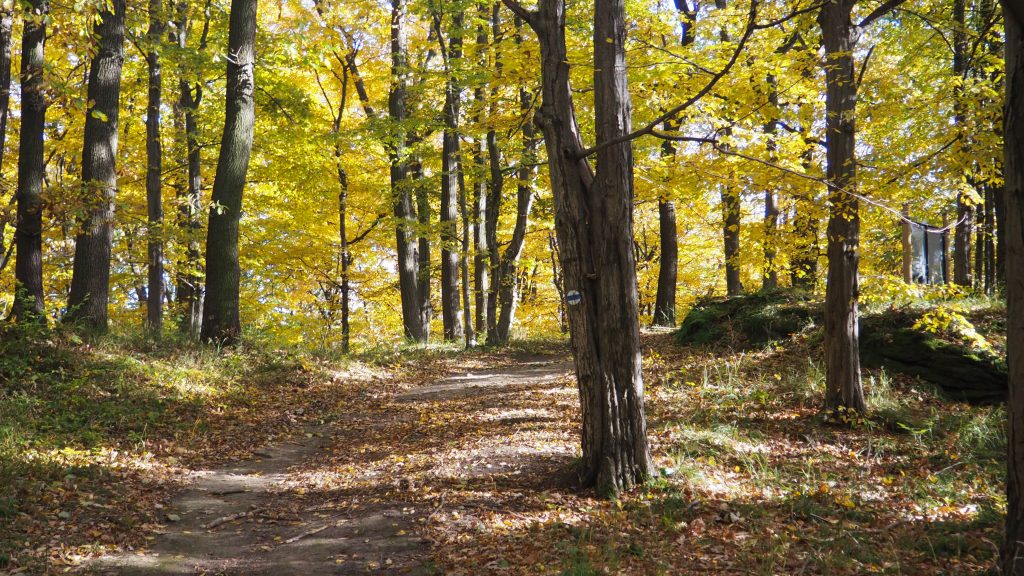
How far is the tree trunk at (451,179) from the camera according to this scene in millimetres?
14937

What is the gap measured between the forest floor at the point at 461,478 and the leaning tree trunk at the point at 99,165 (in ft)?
3.85

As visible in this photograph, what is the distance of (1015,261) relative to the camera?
332cm

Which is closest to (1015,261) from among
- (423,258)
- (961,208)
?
(961,208)

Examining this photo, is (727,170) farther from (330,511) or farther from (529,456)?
(330,511)

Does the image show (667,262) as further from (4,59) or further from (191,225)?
(4,59)

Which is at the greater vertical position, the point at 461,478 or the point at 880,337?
the point at 880,337

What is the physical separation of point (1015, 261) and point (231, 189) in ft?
35.2

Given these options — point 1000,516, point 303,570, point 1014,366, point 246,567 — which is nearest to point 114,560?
point 246,567

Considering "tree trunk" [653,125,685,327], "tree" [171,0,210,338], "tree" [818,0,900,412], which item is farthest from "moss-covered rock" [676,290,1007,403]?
"tree" [171,0,210,338]

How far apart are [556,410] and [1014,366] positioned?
18.5 feet

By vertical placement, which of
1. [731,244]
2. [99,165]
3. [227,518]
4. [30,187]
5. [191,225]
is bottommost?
[227,518]

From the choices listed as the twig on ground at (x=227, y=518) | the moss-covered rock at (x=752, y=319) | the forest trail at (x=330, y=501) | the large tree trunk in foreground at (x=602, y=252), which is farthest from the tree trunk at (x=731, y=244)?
the twig on ground at (x=227, y=518)

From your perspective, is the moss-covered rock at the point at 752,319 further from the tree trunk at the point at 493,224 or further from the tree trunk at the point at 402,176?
the tree trunk at the point at 402,176

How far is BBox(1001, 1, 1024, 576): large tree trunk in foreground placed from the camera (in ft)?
10.7
